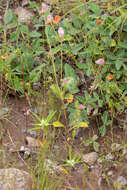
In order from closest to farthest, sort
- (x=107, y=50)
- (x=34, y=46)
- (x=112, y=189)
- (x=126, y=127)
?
(x=112, y=189), (x=126, y=127), (x=107, y=50), (x=34, y=46)

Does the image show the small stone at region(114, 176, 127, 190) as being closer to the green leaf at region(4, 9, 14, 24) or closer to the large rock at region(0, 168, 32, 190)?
the large rock at region(0, 168, 32, 190)

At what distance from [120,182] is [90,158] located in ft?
0.81

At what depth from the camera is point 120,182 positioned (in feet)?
5.75

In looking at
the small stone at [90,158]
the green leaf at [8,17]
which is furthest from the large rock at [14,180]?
the green leaf at [8,17]

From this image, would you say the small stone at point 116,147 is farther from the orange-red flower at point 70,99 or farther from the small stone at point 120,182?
the orange-red flower at point 70,99

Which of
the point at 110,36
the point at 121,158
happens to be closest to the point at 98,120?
the point at 121,158

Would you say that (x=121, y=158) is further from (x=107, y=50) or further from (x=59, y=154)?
(x=107, y=50)

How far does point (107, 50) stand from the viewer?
2172 mm

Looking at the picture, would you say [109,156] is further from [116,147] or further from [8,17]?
[8,17]

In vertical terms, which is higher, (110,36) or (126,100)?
(110,36)

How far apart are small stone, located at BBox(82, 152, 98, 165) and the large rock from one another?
15.0 inches

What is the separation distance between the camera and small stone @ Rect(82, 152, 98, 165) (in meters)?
1.90

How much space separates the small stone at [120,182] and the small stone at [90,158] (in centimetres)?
20

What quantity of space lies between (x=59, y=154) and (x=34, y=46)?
2.85ft
